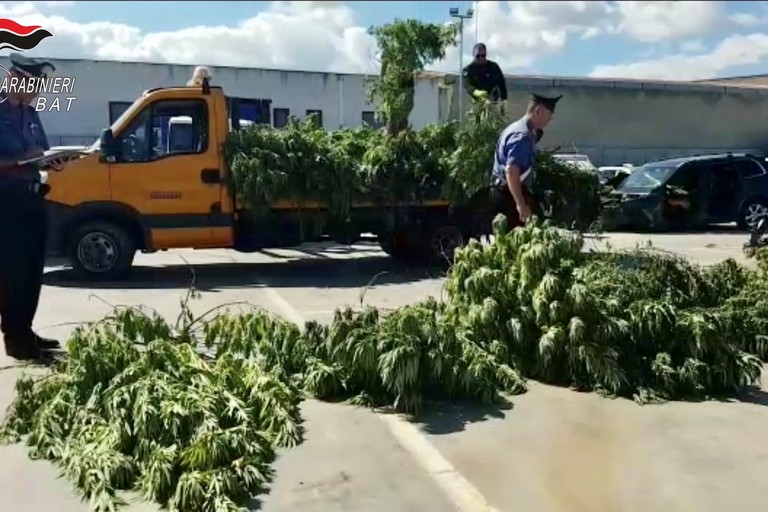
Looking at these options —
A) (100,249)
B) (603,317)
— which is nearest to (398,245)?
(100,249)

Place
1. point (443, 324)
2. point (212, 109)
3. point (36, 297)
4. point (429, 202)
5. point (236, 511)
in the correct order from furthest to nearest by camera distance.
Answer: point (429, 202) < point (212, 109) < point (36, 297) < point (443, 324) < point (236, 511)

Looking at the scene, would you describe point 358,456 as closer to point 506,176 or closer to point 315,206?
point 506,176

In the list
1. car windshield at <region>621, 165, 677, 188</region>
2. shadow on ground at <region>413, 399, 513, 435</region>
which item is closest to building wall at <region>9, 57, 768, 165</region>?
car windshield at <region>621, 165, 677, 188</region>

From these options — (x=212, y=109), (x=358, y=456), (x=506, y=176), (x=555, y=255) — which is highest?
(x=212, y=109)

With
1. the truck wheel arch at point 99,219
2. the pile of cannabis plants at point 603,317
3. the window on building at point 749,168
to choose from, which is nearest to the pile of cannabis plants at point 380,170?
the truck wheel arch at point 99,219

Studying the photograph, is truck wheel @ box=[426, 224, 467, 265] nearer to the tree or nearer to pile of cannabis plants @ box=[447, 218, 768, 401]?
the tree

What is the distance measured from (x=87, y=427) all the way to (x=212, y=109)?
20.2ft

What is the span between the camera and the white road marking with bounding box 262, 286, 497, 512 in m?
3.92

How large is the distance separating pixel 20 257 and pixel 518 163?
404 centimetres

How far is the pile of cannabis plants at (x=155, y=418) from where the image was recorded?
13.0 feet

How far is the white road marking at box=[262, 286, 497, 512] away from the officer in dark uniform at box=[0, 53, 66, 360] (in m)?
3.05

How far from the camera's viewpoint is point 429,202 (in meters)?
10.8

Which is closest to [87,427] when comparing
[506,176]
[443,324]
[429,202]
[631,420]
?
[443,324]

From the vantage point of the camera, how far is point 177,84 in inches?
936
